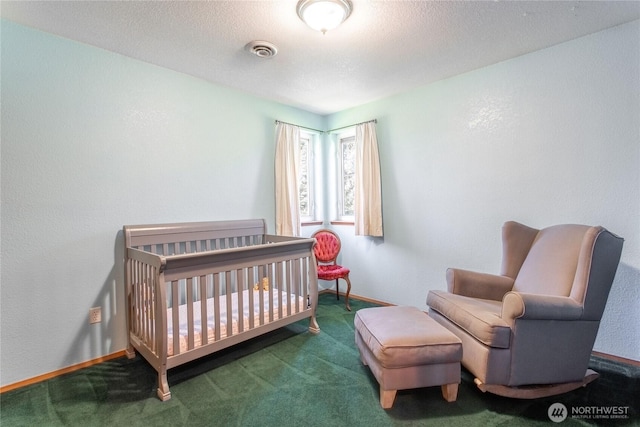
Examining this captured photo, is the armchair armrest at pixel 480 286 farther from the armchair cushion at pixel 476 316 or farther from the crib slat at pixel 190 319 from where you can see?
the crib slat at pixel 190 319

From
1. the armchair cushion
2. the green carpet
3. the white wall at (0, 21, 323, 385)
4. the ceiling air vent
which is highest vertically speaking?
the ceiling air vent

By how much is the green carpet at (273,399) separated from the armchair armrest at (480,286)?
58 centimetres

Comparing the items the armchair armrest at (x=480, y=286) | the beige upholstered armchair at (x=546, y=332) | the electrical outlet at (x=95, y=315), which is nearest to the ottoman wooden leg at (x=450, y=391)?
the beige upholstered armchair at (x=546, y=332)

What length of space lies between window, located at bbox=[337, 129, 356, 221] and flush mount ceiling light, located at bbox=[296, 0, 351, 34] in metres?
2.01

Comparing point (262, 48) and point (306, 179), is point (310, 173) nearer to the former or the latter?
point (306, 179)

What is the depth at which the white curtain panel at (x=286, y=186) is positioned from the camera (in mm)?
3408

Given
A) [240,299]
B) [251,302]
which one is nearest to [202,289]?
[240,299]

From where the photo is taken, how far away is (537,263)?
2100 mm

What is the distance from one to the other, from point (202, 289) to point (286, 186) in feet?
5.64

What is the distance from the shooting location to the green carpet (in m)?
1.58

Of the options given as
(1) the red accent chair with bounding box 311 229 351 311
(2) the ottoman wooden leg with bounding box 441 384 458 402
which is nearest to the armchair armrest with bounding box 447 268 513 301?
(2) the ottoman wooden leg with bounding box 441 384 458 402

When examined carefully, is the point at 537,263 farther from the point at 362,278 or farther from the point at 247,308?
the point at 247,308

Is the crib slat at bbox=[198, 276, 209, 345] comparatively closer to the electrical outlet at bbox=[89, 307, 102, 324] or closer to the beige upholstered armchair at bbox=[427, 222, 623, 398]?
the electrical outlet at bbox=[89, 307, 102, 324]

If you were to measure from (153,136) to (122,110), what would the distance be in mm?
279
